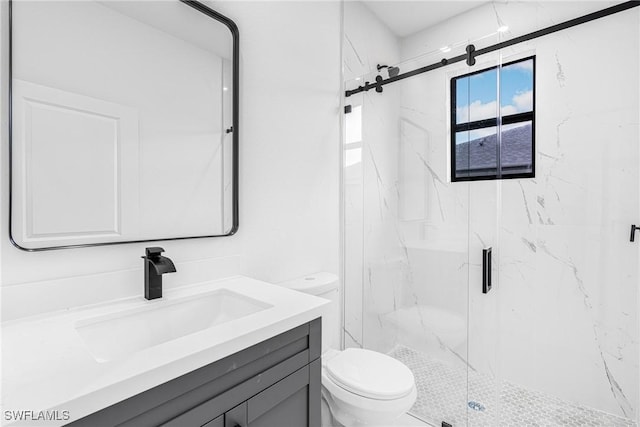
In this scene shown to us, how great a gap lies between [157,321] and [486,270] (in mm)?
1698

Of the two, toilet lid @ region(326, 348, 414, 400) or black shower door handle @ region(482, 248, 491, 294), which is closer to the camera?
toilet lid @ region(326, 348, 414, 400)

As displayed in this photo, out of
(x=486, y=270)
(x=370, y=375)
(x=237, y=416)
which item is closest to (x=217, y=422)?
(x=237, y=416)

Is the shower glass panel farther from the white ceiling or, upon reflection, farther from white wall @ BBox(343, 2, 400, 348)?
white wall @ BBox(343, 2, 400, 348)

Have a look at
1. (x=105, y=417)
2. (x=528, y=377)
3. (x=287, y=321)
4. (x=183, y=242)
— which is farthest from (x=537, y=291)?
(x=105, y=417)

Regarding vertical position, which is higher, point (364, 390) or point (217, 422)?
point (217, 422)

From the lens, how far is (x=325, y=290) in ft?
5.59

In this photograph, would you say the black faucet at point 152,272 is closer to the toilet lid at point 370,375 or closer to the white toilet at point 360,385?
the white toilet at point 360,385

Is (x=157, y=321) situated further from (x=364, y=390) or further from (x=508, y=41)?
(x=508, y=41)

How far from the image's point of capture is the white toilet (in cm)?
131

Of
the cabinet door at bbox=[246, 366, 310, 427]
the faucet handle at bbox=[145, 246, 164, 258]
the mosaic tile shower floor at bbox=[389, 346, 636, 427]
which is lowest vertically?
the mosaic tile shower floor at bbox=[389, 346, 636, 427]

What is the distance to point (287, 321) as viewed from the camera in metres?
0.93

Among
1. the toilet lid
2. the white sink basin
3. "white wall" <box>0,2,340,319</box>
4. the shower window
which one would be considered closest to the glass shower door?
the shower window

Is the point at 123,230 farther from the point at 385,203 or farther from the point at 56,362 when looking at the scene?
the point at 385,203

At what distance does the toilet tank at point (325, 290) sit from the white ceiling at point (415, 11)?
6.46 feet
